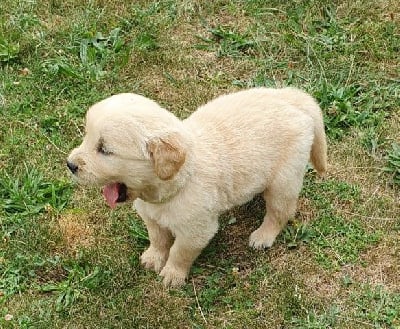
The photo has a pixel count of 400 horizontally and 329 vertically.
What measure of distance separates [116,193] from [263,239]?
1158mm

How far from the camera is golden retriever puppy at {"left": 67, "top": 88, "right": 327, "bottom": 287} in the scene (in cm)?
400

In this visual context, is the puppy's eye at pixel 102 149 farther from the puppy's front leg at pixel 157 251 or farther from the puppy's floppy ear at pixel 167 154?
the puppy's front leg at pixel 157 251

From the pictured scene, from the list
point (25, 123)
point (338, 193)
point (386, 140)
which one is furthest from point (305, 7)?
point (25, 123)

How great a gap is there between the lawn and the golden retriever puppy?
25 cm

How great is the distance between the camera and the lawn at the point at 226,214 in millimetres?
4594

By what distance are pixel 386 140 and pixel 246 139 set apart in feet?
5.29

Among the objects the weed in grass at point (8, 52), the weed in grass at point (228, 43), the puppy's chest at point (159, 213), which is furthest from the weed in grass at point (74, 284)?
the weed in grass at point (228, 43)

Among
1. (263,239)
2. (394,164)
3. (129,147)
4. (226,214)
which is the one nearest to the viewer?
(129,147)

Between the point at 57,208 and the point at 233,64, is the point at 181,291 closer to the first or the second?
the point at 57,208

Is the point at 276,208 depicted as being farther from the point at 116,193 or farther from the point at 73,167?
the point at 73,167

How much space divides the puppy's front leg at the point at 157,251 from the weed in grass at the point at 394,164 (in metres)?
1.68

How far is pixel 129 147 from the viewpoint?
3975mm

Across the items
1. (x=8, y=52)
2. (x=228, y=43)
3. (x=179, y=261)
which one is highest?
(x=228, y=43)

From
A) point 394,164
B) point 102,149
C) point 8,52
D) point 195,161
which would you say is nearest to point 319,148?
point 394,164
